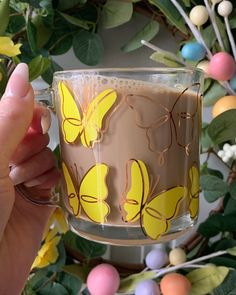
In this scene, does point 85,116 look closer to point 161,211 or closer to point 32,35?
point 161,211

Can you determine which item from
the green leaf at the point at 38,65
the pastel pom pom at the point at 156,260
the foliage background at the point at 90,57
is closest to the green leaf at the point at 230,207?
the foliage background at the point at 90,57

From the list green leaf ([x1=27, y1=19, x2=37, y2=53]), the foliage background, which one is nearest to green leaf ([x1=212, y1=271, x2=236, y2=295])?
the foliage background

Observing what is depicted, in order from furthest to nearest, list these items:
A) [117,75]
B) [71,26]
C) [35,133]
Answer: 1. [71,26]
2. [35,133]
3. [117,75]

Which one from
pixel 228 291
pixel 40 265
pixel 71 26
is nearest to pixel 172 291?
pixel 228 291

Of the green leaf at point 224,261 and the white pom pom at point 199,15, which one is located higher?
the white pom pom at point 199,15

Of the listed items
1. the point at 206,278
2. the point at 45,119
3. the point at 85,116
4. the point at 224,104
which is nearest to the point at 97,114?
the point at 85,116

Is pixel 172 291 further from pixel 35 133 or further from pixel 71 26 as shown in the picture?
pixel 71 26

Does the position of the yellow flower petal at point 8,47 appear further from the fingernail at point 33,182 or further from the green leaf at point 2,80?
the fingernail at point 33,182
